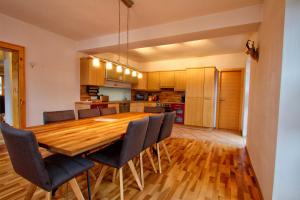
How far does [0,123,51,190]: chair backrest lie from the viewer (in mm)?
1004

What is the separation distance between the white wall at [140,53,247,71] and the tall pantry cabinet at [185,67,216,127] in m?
0.53

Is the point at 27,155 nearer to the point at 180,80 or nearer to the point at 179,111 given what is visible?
the point at 179,111

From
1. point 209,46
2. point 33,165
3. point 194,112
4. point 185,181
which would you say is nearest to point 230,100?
point 194,112

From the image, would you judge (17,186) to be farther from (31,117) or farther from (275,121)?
(275,121)

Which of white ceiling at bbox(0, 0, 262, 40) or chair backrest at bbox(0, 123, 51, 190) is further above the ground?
white ceiling at bbox(0, 0, 262, 40)

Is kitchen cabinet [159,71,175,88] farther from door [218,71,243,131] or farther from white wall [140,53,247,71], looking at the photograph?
door [218,71,243,131]

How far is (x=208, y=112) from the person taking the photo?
499cm

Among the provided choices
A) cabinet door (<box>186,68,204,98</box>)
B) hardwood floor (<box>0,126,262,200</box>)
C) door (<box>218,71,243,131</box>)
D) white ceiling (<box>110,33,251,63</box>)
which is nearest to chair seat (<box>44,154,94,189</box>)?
hardwood floor (<box>0,126,262,200</box>)

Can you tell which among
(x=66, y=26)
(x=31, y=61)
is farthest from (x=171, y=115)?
(x=31, y=61)

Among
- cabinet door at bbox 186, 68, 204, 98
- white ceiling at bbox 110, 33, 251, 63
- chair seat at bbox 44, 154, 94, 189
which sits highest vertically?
white ceiling at bbox 110, 33, 251, 63

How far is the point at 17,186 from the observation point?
1.78 m

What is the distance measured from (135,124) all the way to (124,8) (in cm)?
207

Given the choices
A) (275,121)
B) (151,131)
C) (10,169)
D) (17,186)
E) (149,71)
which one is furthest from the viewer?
(149,71)

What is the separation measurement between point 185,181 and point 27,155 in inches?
70.4
